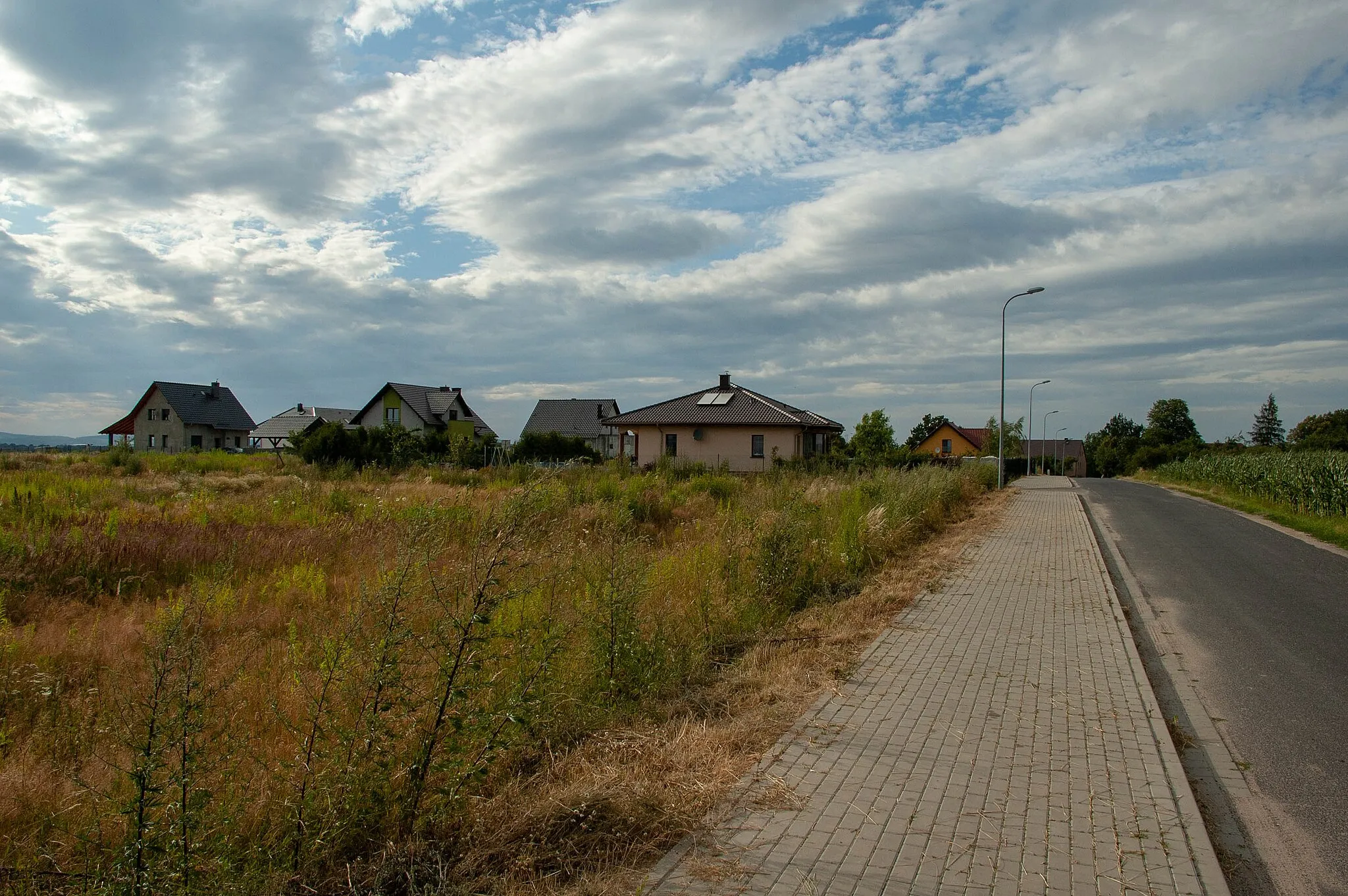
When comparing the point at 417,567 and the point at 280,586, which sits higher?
the point at 417,567

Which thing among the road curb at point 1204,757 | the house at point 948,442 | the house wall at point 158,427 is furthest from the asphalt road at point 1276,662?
the house at point 948,442

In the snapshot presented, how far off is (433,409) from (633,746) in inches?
2537

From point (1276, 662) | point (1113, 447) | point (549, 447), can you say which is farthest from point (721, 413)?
point (1113, 447)

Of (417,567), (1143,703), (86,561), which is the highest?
(417,567)

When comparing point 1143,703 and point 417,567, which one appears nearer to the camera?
point 417,567

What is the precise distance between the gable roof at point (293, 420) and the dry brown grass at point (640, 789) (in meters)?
70.9

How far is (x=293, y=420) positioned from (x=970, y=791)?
80.8 metres

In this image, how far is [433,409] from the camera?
6600cm

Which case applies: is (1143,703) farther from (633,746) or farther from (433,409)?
(433,409)

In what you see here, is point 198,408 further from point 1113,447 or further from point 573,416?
point 1113,447

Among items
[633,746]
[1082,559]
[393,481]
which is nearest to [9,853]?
[633,746]

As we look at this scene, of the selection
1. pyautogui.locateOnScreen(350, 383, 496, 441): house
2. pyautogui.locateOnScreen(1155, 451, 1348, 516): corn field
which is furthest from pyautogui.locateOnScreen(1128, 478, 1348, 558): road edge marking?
pyautogui.locateOnScreen(350, 383, 496, 441): house

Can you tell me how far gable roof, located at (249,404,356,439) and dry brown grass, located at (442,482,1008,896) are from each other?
70.9m

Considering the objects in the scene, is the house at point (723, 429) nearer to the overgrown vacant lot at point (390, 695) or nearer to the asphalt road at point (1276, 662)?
the asphalt road at point (1276, 662)
